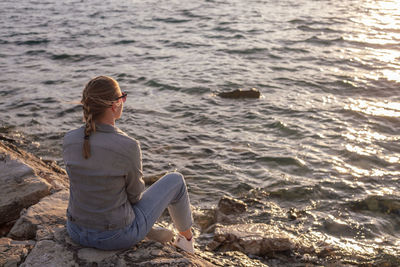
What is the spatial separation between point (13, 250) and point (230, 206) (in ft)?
A: 11.7

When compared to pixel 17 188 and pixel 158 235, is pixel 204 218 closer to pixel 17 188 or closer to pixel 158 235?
pixel 158 235

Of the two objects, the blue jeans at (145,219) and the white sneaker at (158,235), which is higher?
the blue jeans at (145,219)

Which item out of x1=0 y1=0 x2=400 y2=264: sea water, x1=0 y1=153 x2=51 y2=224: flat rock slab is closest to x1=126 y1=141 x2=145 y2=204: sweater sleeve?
x1=0 y1=153 x2=51 y2=224: flat rock slab

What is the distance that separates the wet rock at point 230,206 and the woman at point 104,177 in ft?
9.53

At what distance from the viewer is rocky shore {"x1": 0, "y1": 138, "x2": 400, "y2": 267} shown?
14.3 feet

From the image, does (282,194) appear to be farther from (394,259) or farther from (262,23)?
(262,23)

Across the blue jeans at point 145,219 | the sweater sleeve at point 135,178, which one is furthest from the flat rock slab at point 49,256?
the sweater sleeve at point 135,178

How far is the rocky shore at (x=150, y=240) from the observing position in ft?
14.3

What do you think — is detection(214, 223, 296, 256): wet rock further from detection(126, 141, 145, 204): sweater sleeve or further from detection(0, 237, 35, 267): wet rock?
detection(0, 237, 35, 267): wet rock

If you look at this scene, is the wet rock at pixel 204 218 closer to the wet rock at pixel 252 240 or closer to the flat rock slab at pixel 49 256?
the wet rock at pixel 252 240

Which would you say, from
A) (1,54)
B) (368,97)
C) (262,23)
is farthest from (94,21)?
(368,97)

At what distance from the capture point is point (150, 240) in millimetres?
4695

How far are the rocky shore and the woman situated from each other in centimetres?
21

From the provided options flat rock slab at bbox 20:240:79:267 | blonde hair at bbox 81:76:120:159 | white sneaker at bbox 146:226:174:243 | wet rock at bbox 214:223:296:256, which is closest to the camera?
blonde hair at bbox 81:76:120:159
